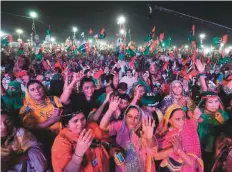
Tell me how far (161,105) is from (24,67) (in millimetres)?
4612

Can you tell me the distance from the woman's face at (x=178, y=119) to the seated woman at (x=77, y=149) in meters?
0.92

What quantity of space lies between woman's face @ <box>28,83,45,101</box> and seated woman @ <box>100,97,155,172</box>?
3.42 feet

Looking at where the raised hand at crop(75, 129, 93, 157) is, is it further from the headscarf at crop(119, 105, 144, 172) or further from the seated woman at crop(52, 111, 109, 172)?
the headscarf at crop(119, 105, 144, 172)

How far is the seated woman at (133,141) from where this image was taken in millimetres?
2871

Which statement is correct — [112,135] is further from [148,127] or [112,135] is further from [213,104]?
[213,104]

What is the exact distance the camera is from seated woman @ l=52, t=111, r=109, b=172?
7.72ft

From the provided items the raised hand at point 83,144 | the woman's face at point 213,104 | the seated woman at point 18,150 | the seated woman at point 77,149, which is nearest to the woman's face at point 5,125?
the seated woman at point 18,150

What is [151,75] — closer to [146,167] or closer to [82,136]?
[146,167]

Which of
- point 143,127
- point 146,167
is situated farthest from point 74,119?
point 146,167

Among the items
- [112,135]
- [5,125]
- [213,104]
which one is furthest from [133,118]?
[5,125]

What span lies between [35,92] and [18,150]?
107 cm

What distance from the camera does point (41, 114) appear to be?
346 cm

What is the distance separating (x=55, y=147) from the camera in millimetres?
2537

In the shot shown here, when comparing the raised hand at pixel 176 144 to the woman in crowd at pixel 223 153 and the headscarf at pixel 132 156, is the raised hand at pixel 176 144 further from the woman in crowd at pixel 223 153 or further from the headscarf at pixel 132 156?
the woman in crowd at pixel 223 153
